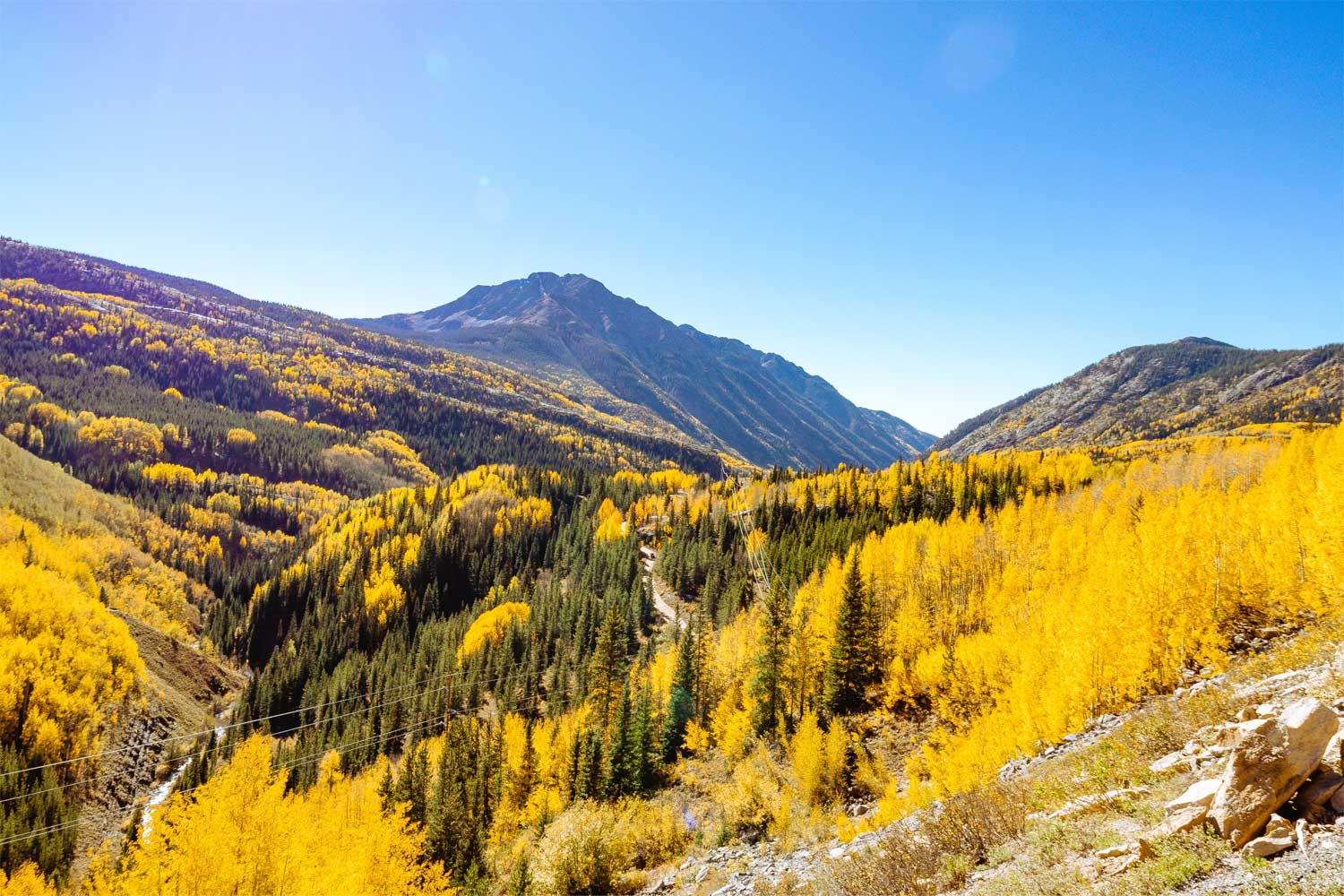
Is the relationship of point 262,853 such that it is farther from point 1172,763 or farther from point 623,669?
point 1172,763

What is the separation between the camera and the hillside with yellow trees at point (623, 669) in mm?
30500

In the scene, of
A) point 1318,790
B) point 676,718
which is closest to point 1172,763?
point 1318,790

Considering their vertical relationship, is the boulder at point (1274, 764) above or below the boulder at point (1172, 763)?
above

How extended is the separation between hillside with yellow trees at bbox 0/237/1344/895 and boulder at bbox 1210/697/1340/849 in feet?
21.1

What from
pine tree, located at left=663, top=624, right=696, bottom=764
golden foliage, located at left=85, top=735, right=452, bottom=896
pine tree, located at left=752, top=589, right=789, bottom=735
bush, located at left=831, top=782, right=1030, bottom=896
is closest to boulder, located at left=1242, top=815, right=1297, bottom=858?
bush, located at left=831, top=782, right=1030, bottom=896

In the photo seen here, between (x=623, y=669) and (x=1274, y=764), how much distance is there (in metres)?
71.7

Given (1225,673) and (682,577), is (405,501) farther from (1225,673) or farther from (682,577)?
(1225,673)

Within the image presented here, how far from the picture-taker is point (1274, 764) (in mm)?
8688

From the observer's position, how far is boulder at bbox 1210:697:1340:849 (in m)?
8.66

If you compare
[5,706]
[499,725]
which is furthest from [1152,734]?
[5,706]

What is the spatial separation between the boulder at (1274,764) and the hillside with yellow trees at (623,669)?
254 inches

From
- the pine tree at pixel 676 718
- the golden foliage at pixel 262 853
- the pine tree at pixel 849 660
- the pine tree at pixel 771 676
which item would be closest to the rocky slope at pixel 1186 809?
the pine tree at pixel 849 660

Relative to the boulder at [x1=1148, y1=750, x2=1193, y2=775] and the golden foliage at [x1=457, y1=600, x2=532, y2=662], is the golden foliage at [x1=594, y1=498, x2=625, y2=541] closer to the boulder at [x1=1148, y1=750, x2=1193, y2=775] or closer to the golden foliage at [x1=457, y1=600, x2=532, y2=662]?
the golden foliage at [x1=457, y1=600, x2=532, y2=662]

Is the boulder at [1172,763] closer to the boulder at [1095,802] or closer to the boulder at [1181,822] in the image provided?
the boulder at [1095,802]
